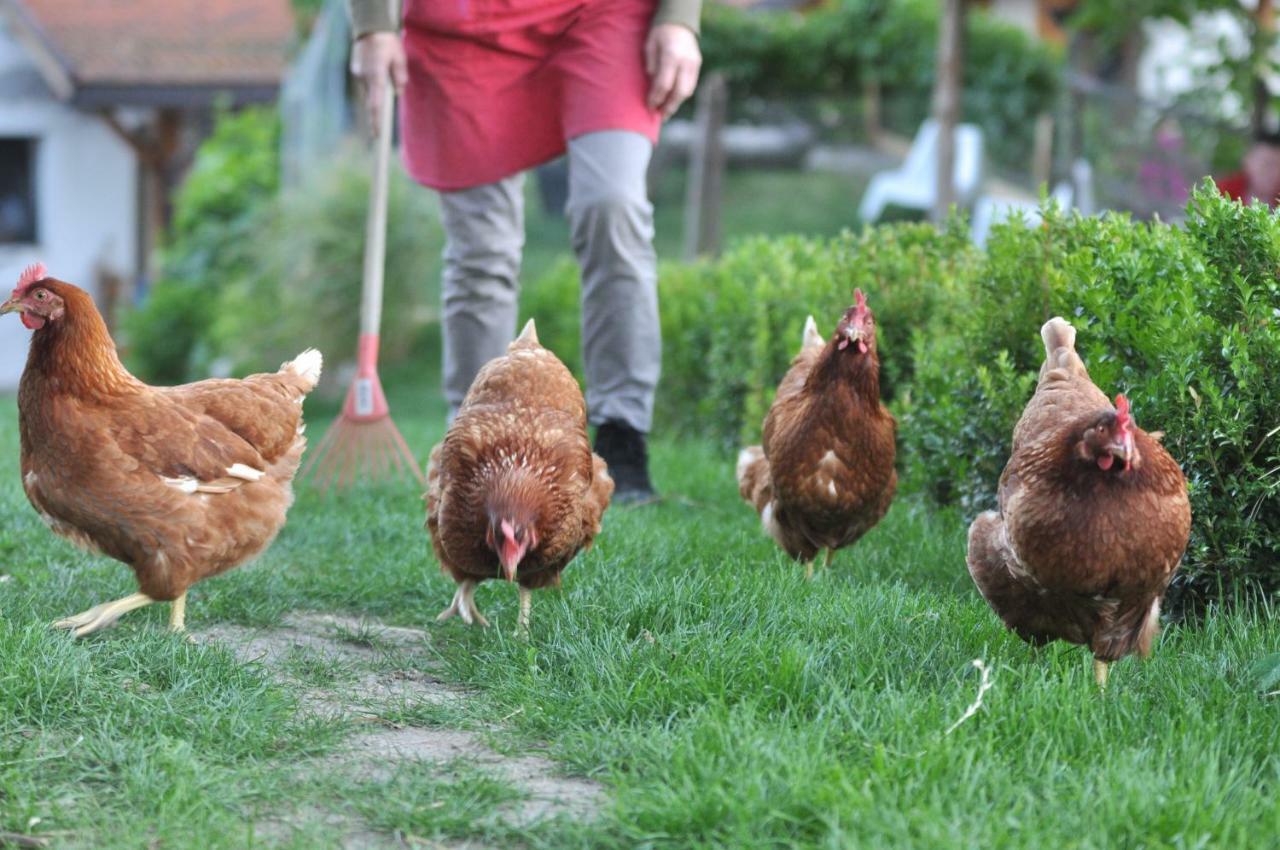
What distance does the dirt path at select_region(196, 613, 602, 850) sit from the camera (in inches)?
108

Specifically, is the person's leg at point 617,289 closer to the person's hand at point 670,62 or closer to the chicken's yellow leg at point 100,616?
the person's hand at point 670,62

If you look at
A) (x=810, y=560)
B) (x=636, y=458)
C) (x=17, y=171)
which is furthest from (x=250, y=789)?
(x=17, y=171)

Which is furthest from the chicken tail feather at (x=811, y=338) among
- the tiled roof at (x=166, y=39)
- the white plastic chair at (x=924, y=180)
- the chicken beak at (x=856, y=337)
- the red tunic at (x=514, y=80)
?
the tiled roof at (x=166, y=39)

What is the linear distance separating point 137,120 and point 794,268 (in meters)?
16.2

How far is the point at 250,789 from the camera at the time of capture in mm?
2824

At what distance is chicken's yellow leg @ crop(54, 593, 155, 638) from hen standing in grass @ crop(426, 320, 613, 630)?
870 millimetres

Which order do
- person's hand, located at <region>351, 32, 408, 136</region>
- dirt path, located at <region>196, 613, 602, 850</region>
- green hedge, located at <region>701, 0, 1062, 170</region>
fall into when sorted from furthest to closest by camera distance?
green hedge, located at <region>701, 0, 1062, 170</region> → person's hand, located at <region>351, 32, 408, 136</region> → dirt path, located at <region>196, 613, 602, 850</region>

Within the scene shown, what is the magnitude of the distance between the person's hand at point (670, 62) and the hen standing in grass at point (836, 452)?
1.25m

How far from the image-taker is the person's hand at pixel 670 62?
511 cm

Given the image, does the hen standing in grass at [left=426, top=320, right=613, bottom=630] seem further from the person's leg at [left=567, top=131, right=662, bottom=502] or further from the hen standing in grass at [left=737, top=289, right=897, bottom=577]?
the person's leg at [left=567, top=131, right=662, bottom=502]

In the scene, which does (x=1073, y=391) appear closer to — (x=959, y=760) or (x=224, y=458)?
(x=959, y=760)

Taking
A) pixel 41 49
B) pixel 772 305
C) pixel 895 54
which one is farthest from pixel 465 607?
pixel 895 54

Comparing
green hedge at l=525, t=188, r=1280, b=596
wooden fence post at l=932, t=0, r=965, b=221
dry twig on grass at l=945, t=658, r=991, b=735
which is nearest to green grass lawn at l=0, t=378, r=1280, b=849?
dry twig on grass at l=945, t=658, r=991, b=735

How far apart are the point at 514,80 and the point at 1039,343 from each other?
223 cm
